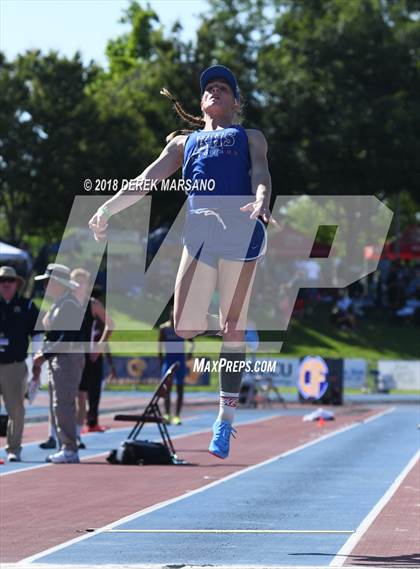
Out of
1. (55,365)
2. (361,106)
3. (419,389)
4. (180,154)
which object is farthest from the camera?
(361,106)

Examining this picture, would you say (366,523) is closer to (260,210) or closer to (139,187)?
(139,187)

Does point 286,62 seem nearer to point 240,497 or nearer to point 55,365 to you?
point 55,365

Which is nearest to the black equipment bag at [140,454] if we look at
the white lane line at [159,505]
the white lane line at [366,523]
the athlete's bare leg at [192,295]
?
the white lane line at [159,505]

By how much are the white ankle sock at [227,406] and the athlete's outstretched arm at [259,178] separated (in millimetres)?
1096

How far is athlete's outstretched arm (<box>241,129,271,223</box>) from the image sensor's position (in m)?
6.21

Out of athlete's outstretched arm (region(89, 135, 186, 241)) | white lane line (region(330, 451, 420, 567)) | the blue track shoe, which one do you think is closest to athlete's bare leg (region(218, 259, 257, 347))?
the blue track shoe

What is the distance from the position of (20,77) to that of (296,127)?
9.98 m

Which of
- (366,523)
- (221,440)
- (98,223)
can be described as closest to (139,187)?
(98,223)

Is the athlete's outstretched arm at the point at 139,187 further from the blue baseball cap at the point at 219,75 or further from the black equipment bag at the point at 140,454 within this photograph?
the black equipment bag at the point at 140,454

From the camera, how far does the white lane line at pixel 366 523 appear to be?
8.16 meters

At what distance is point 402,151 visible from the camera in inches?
1815

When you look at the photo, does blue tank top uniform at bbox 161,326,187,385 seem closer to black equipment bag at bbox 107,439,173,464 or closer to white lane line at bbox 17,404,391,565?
white lane line at bbox 17,404,391,565

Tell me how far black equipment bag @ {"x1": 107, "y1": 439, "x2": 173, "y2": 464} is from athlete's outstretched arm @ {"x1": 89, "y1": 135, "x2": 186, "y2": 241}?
27.7ft

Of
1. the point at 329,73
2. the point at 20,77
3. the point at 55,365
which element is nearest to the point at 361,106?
the point at 329,73
